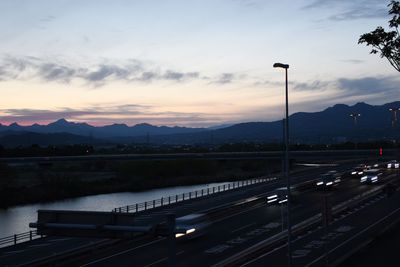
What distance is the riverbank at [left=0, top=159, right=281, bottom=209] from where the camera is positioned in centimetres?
8381

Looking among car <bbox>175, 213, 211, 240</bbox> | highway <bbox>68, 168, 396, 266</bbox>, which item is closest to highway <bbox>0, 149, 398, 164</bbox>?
highway <bbox>68, 168, 396, 266</bbox>

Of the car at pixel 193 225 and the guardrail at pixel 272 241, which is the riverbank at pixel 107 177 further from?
the guardrail at pixel 272 241

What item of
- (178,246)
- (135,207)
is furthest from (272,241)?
(135,207)

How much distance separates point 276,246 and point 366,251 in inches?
188

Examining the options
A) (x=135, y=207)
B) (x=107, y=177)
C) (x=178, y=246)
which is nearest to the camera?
(x=178, y=246)

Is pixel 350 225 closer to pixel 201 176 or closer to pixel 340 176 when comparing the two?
pixel 340 176

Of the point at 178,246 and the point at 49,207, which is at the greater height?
the point at 178,246

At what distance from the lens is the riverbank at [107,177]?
83.8 metres

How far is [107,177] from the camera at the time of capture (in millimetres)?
115250

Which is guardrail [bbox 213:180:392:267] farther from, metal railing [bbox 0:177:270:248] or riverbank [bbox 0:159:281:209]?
riverbank [bbox 0:159:281:209]

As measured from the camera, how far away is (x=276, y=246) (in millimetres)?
29891

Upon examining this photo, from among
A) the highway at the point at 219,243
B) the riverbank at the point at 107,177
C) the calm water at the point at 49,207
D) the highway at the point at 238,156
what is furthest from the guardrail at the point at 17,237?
the highway at the point at 238,156

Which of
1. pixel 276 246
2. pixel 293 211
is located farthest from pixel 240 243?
pixel 293 211

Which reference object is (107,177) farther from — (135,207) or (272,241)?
(272,241)
